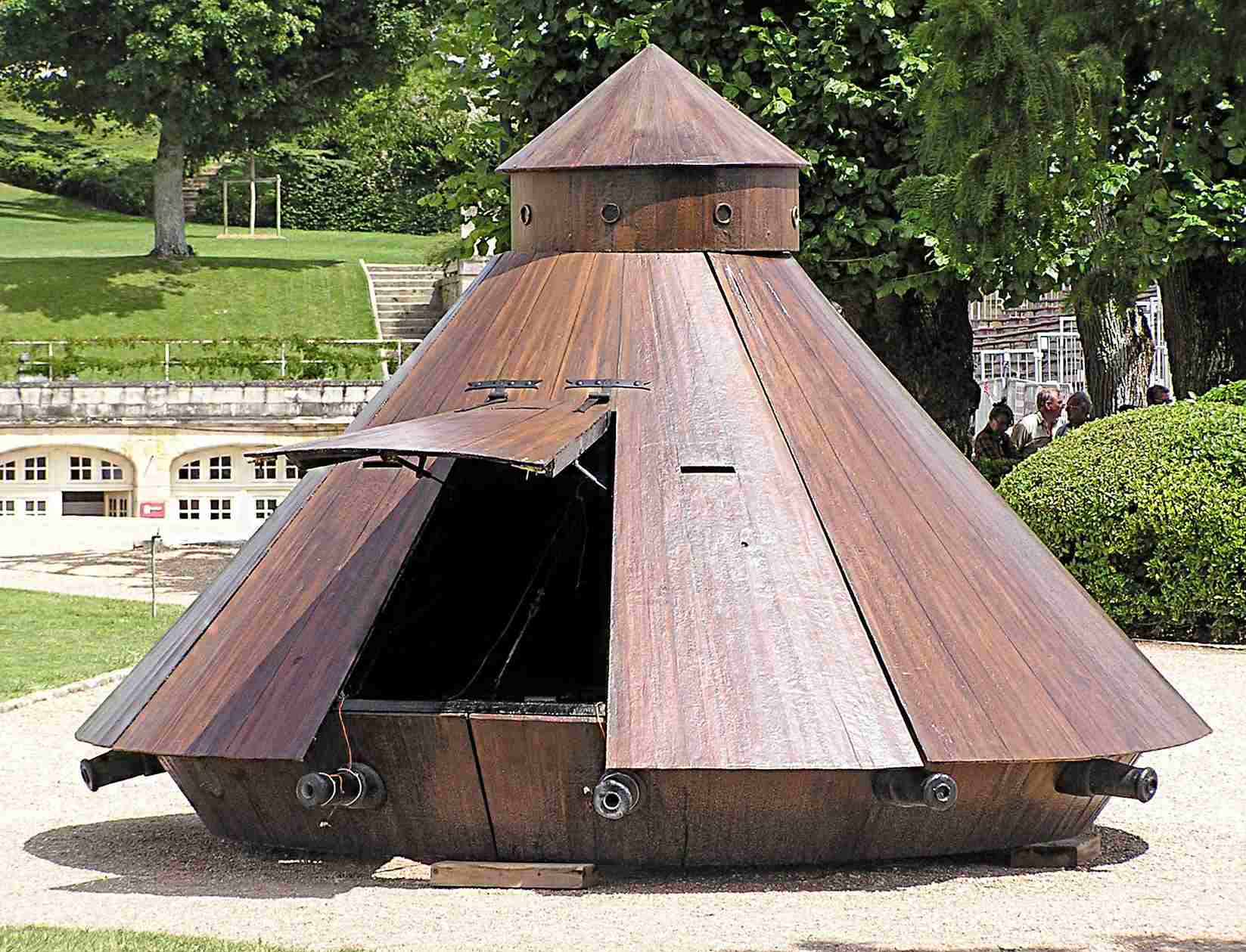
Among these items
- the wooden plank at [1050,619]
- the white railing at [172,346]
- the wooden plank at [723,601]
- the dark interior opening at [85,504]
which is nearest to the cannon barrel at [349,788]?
the wooden plank at [723,601]

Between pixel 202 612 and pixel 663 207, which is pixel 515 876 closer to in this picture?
pixel 202 612

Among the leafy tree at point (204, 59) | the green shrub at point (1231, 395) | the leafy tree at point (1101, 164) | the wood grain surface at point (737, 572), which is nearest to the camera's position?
the wood grain surface at point (737, 572)

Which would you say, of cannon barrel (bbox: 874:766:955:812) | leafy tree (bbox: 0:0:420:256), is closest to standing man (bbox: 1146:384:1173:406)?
cannon barrel (bbox: 874:766:955:812)

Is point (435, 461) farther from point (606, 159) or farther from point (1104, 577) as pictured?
point (1104, 577)

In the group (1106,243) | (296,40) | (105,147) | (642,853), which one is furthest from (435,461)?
(105,147)

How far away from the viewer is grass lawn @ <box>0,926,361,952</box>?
17.8 ft

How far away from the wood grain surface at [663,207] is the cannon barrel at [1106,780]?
2622 mm

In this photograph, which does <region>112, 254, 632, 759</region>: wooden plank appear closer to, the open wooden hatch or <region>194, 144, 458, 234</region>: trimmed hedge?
the open wooden hatch

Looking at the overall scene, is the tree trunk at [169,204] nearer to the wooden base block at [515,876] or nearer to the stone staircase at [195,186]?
the stone staircase at [195,186]

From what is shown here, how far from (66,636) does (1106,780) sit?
1148 cm

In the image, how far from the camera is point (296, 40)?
139 feet

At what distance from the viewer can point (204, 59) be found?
4375 centimetres

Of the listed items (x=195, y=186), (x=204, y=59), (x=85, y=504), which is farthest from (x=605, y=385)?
(x=195, y=186)

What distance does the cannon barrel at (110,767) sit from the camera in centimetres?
699
